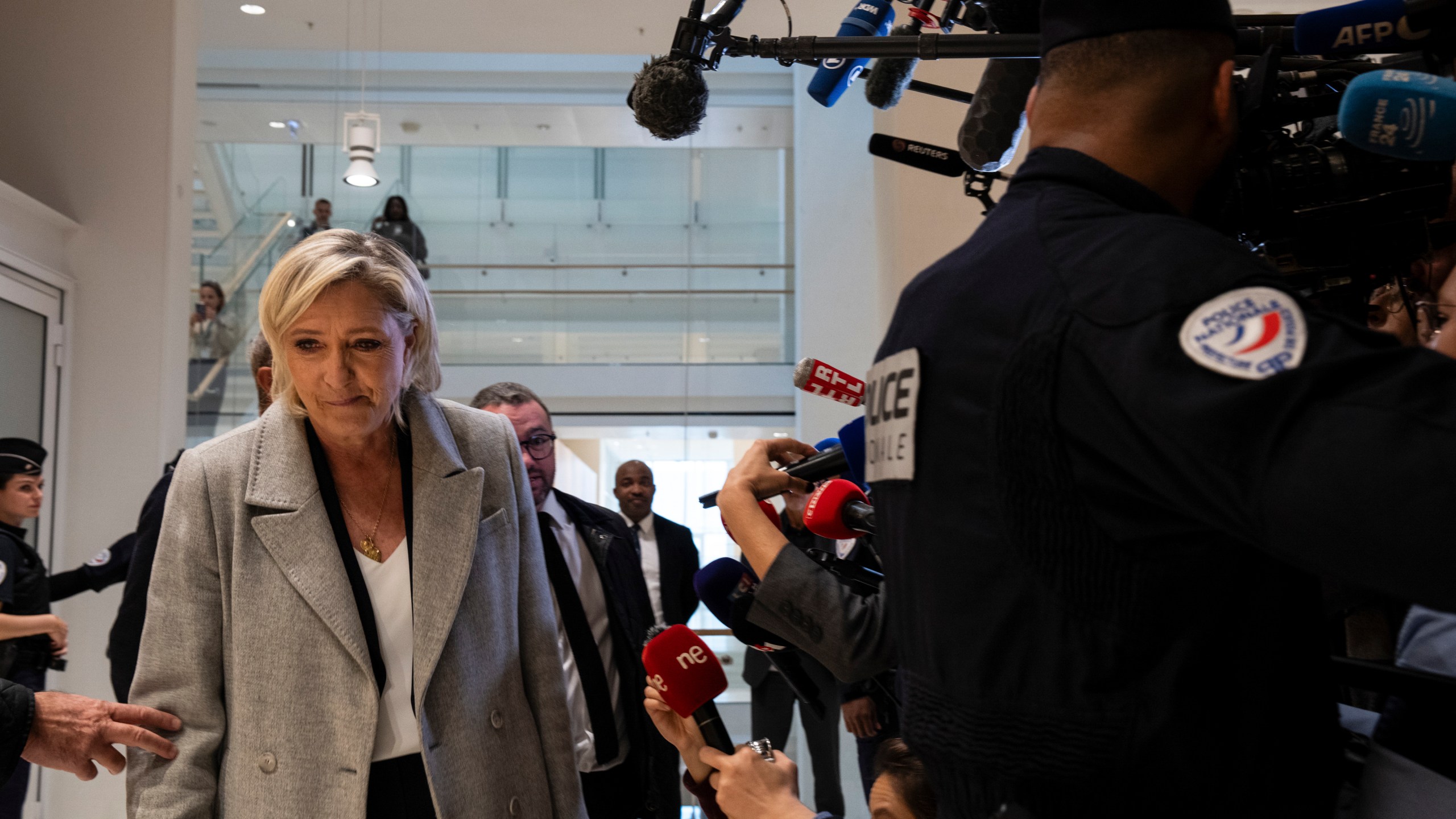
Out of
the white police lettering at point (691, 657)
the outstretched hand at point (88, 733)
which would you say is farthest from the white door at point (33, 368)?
the white police lettering at point (691, 657)

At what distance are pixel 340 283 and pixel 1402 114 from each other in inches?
53.3

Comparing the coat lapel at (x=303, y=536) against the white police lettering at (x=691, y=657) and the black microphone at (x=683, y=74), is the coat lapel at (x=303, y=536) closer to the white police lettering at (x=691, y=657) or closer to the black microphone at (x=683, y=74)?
the white police lettering at (x=691, y=657)

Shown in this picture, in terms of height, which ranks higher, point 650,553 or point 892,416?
point 892,416

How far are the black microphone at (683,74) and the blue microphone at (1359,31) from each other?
87 centimetres

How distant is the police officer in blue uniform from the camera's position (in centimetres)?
66

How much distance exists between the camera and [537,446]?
302 cm

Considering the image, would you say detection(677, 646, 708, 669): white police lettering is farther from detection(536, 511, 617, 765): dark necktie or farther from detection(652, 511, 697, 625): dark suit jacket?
detection(652, 511, 697, 625): dark suit jacket

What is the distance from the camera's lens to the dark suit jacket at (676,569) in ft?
14.1

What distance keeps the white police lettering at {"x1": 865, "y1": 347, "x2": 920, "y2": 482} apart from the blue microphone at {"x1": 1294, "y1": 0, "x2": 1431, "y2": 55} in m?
0.69

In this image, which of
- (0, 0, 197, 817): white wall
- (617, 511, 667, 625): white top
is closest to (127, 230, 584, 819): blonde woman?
(617, 511, 667, 625): white top

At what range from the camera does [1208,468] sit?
2.28 ft

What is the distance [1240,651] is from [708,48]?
1411 mm

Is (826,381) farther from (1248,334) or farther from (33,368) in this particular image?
(33,368)

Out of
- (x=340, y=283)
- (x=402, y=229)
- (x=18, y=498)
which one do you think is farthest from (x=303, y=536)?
(x=402, y=229)
